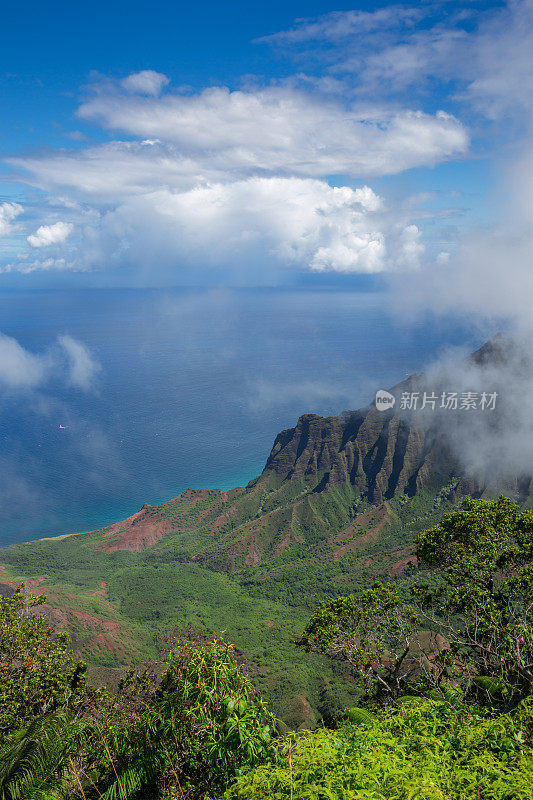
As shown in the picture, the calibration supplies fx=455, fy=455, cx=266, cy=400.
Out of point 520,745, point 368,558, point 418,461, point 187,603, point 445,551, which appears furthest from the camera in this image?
point 418,461

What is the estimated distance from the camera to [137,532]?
373ft

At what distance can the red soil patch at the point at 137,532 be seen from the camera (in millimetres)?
108688

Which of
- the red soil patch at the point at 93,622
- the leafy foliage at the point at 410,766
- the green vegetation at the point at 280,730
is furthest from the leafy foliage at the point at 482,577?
the red soil patch at the point at 93,622

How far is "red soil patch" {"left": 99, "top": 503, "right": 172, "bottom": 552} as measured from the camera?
10869 centimetres

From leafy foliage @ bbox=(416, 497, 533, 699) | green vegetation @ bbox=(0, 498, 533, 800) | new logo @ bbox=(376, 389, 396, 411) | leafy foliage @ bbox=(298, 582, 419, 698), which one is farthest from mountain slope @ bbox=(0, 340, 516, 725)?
green vegetation @ bbox=(0, 498, 533, 800)

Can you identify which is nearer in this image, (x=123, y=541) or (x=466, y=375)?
(x=123, y=541)

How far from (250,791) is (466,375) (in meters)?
124

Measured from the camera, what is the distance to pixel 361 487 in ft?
392

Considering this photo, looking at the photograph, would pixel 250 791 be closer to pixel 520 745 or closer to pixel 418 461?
pixel 520 745

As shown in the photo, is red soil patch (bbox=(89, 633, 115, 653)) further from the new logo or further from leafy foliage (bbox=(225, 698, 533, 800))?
the new logo

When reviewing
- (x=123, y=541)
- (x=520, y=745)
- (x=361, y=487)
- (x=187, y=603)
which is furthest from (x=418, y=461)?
(x=520, y=745)

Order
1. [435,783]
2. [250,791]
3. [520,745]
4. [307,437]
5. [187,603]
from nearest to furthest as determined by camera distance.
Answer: [435,783], [250,791], [520,745], [187,603], [307,437]

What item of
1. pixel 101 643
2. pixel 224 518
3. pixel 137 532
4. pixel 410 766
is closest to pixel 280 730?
pixel 410 766

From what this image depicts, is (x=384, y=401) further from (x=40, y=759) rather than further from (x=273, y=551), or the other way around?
(x=40, y=759)
